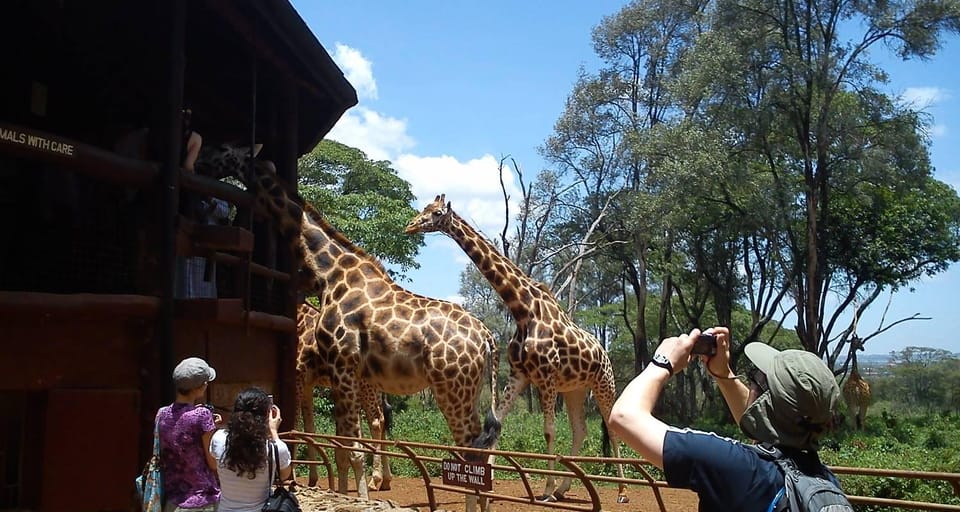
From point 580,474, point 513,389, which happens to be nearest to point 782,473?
point 580,474

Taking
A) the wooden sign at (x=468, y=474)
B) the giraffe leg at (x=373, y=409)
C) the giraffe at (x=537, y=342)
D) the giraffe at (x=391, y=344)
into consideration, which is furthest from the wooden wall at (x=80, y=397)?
the giraffe at (x=537, y=342)

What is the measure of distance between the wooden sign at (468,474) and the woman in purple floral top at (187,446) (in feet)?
9.67

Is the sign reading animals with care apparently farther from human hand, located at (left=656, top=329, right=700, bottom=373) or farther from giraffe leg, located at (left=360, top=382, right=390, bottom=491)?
giraffe leg, located at (left=360, top=382, right=390, bottom=491)

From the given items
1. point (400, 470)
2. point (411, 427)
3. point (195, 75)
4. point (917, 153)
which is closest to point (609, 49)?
point (917, 153)

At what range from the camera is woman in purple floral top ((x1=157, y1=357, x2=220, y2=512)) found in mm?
4492

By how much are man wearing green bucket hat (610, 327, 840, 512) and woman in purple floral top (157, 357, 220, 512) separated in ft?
9.29

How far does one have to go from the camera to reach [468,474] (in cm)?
724

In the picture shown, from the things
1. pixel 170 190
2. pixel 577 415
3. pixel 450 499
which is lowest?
pixel 450 499

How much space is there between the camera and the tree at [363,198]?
24.1 m

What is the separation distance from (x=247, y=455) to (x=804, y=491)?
110 inches

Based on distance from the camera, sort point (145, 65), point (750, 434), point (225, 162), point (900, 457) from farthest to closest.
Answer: point (900, 457)
point (225, 162)
point (145, 65)
point (750, 434)

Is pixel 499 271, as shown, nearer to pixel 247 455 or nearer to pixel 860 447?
pixel 247 455

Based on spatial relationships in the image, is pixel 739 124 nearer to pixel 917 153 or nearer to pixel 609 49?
pixel 917 153

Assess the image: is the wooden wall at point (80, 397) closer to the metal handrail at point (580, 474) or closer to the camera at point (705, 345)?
the metal handrail at point (580, 474)
